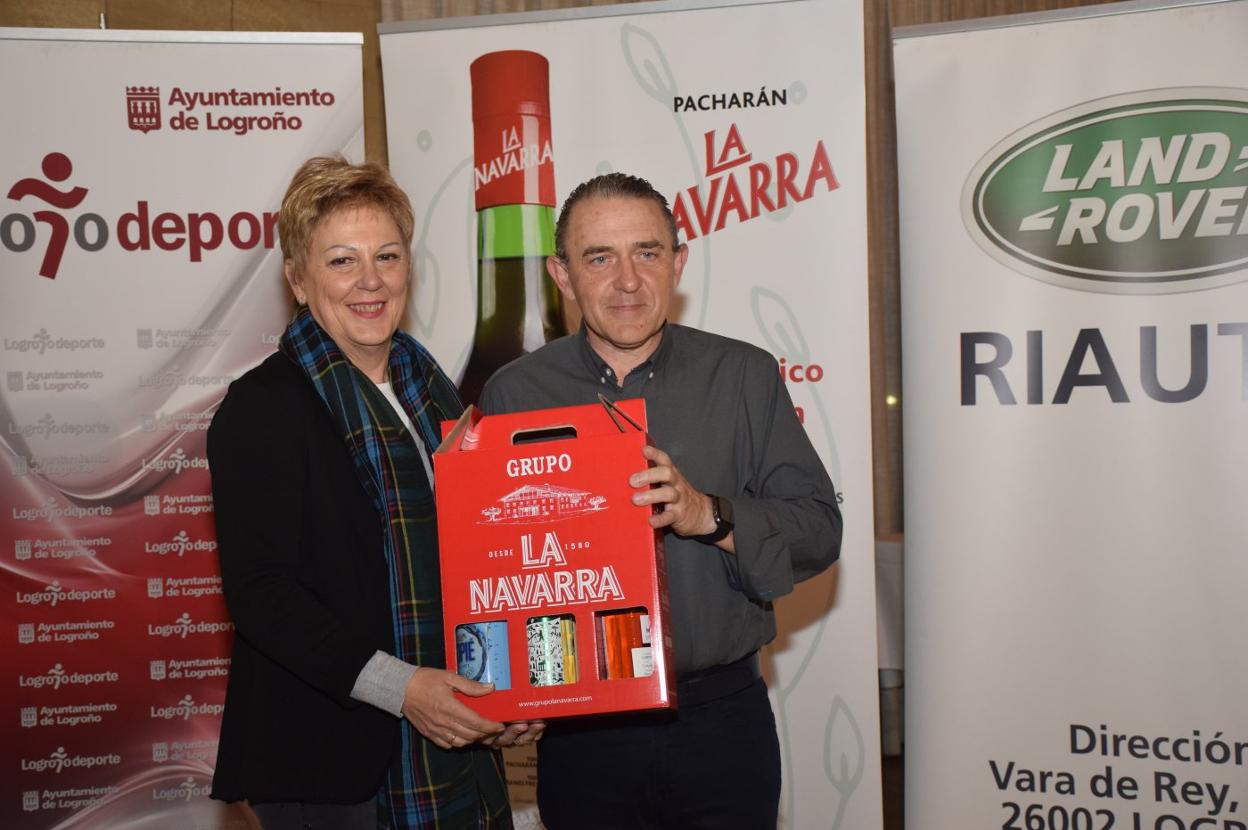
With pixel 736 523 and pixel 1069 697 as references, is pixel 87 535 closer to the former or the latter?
pixel 736 523

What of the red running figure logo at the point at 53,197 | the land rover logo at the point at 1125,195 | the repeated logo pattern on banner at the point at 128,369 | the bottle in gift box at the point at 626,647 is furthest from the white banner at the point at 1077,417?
the red running figure logo at the point at 53,197

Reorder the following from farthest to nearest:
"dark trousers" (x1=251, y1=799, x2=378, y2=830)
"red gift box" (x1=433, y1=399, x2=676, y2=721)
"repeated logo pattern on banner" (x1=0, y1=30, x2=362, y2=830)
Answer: "repeated logo pattern on banner" (x1=0, y1=30, x2=362, y2=830) < "dark trousers" (x1=251, y1=799, x2=378, y2=830) < "red gift box" (x1=433, y1=399, x2=676, y2=721)

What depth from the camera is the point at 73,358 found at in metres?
3.06

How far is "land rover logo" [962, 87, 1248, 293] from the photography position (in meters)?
2.64

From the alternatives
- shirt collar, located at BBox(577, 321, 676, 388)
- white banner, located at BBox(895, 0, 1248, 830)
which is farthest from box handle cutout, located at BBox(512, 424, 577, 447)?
white banner, located at BBox(895, 0, 1248, 830)

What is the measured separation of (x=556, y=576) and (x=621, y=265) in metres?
0.66

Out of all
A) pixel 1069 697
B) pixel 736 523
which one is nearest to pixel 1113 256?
pixel 1069 697

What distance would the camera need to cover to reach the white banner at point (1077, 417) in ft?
8.74

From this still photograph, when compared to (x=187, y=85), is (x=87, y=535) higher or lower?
lower

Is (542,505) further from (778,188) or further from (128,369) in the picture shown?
(128,369)

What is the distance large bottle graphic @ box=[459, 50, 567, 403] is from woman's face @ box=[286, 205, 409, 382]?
1206 millimetres

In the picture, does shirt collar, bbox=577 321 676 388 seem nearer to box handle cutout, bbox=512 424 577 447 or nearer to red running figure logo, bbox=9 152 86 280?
box handle cutout, bbox=512 424 577 447

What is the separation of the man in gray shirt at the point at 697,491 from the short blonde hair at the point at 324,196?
371mm

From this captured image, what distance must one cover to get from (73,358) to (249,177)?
→ 727 mm
